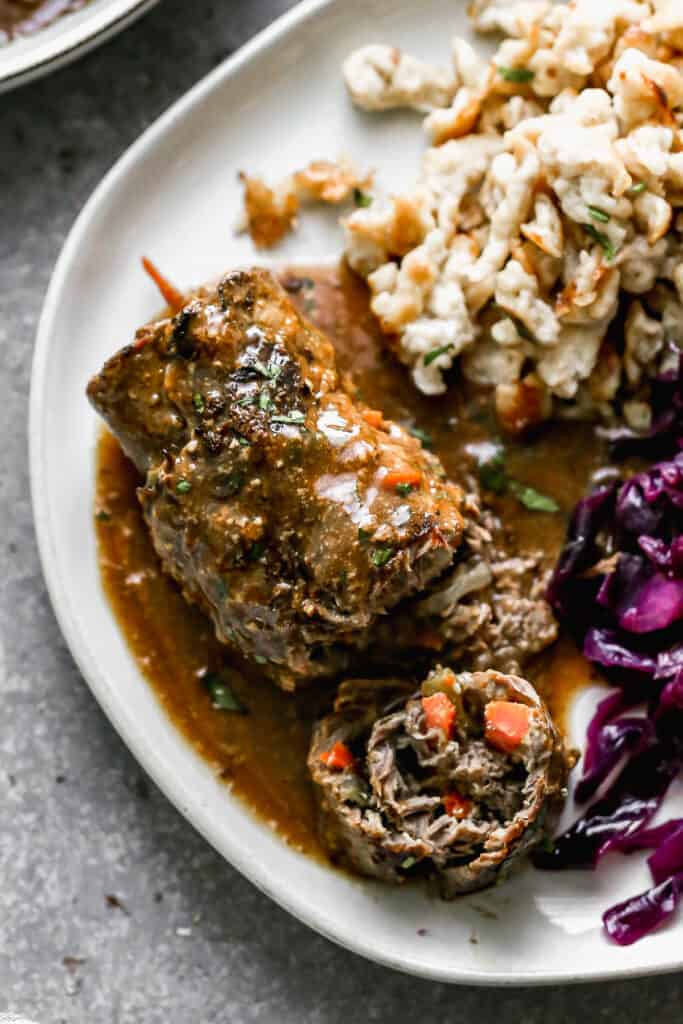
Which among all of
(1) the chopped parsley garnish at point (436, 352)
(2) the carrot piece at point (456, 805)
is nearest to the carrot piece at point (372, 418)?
(1) the chopped parsley garnish at point (436, 352)

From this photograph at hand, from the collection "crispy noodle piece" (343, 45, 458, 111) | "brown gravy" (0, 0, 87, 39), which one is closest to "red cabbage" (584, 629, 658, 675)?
"crispy noodle piece" (343, 45, 458, 111)

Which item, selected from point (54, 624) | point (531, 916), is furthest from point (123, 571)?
point (531, 916)

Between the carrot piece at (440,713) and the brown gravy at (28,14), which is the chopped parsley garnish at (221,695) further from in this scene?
the brown gravy at (28,14)

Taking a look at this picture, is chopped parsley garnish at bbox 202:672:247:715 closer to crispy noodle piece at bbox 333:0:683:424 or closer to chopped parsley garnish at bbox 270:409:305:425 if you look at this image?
chopped parsley garnish at bbox 270:409:305:425

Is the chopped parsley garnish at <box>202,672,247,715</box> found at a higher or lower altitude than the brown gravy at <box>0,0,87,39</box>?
lower

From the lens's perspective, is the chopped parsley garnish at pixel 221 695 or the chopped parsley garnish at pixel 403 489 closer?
the chopped parsley garnish at pixel 403 489

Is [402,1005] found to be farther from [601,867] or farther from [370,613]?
[370,613]

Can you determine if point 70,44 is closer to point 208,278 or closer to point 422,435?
point 208,278
